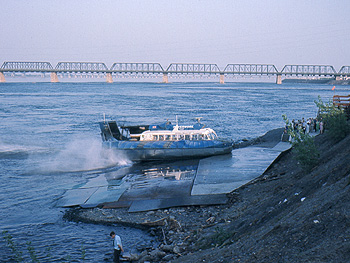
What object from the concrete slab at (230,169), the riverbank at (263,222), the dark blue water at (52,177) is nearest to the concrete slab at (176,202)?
the riverbank at (263,222)

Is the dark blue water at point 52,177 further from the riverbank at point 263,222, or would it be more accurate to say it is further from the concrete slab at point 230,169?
the concrete slab at point 230,169

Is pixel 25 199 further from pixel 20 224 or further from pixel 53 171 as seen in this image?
pixel 53 171

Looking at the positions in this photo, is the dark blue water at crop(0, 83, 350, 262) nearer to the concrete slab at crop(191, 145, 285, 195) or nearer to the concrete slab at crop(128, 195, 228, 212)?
the concrete slab at crop(128, 195, 228, 212)

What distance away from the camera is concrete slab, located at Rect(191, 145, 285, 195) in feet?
72.7

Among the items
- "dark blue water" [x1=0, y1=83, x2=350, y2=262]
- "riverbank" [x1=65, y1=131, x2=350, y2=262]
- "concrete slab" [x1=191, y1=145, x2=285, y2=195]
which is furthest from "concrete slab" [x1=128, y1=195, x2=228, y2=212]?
"dark blue water" [x1=0, y1=83, x2=350, y2=262]

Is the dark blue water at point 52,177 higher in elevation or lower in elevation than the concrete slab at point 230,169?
lower

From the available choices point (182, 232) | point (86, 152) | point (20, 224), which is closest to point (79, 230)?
point (20, 224)

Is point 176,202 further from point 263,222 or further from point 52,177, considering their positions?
point 52,177

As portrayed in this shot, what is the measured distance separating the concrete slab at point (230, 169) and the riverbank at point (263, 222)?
4.28 ft

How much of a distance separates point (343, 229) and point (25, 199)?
19425mm

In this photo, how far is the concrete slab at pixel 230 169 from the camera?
22147mm

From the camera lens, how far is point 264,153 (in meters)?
31.9

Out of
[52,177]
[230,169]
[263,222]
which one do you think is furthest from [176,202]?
[52,177]

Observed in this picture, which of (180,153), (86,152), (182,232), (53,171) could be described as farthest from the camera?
→ (86,152)
